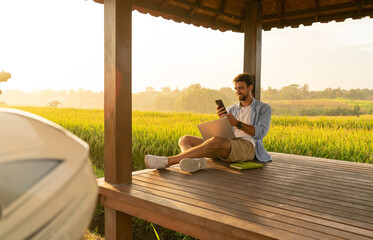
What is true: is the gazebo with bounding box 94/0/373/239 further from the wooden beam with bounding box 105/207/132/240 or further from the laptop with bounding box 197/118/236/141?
the laptop with bounding box 197/118/236/141

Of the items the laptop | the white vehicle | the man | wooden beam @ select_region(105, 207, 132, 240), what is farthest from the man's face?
the white vehicle

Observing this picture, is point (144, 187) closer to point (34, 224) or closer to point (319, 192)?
point (319, 192)

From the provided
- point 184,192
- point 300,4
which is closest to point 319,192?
point 184,192

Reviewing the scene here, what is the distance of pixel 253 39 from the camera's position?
4.56 meters

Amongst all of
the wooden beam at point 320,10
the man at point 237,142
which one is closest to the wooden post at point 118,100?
the man at point 237,142

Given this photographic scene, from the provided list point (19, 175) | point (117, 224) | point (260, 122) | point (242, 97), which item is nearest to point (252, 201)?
point (117, 224)

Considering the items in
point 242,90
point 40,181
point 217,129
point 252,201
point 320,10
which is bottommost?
point 252,201

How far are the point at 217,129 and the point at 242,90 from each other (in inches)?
26.5

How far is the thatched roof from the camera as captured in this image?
14.0ft

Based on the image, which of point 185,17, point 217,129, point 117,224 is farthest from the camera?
point 185,17

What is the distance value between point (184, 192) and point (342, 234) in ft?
3.71

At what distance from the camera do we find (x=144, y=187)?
2.59 metres

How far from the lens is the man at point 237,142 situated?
3.25 m

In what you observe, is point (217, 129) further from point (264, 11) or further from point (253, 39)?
point (264, 11)
